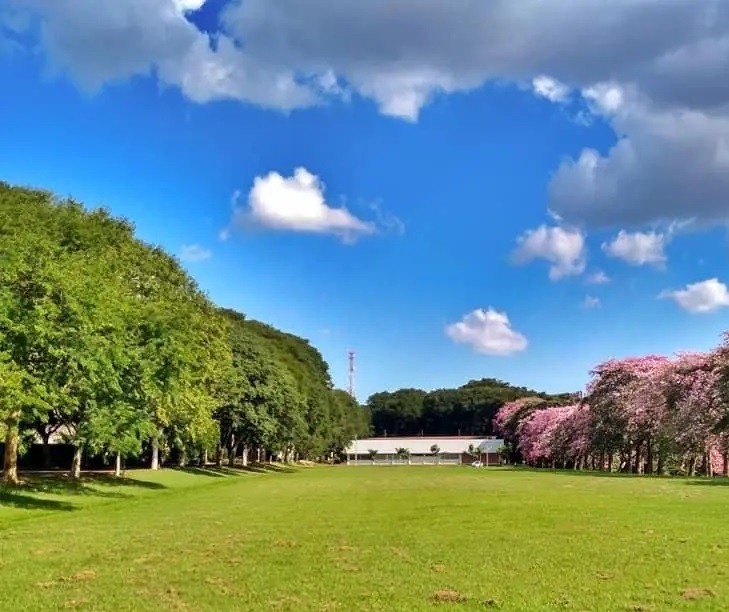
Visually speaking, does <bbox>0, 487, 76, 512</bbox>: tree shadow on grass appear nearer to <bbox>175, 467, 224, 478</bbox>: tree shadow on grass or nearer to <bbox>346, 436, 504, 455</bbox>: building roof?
<bbox>175, 467, 224, 478</bbox>: tree shadow on grass

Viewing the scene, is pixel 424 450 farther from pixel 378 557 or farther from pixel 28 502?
pixel 378 557

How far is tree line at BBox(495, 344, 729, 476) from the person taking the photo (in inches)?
2478

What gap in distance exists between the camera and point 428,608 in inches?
414

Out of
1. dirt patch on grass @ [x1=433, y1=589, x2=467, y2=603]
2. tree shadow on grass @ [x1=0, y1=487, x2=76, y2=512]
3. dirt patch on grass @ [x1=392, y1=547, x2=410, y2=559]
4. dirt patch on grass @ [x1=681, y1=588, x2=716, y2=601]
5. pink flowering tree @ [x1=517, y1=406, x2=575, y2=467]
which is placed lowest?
tree shadow on grass @ [x1=0, y1=487, x2=76, y2=512]

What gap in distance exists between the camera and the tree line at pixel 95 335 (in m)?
29.8

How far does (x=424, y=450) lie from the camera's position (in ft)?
582

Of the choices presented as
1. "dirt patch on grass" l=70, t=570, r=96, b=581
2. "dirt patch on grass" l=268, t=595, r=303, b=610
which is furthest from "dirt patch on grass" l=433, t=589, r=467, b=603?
"dirt patch on grass" l=70, t=570, r=96, b=581

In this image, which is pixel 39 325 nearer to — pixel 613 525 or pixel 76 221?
pixel 76 221

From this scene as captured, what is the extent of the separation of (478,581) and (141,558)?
669 centimetres

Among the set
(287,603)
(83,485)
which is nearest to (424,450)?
(83,485)

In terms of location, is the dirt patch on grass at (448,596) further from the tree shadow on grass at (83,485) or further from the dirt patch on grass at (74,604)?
the tree shadow on grass at (83,485)

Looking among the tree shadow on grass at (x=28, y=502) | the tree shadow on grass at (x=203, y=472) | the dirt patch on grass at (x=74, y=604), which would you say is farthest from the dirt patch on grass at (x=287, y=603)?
the tree shadow on grass at (x=203, y=472)

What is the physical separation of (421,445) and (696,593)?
170 metres

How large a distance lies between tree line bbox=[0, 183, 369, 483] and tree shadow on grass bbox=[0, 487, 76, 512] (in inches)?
91.1
